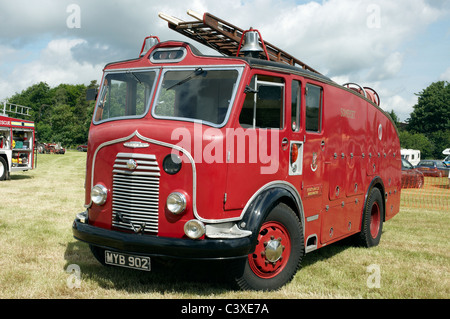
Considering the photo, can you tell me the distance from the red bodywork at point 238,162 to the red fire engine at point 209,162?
0.01 meters

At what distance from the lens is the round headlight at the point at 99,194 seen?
4.98 m

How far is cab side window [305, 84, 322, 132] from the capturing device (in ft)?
18.9

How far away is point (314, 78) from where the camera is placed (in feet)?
19.4

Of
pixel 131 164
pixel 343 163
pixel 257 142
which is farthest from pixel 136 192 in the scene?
pixel 343 163

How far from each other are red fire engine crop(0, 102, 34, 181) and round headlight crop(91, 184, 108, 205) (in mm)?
15391

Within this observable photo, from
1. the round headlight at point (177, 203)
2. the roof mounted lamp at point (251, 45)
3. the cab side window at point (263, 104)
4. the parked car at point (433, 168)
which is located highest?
the roof mounted lamp at point (251, 45)

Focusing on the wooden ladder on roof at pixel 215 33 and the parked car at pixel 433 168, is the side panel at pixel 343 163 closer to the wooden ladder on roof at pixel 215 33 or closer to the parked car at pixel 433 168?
→ the wooden ladder on roof at pixel 215 33

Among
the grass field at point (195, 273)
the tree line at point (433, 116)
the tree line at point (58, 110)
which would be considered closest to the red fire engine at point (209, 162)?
the grass field at point (195, 273)

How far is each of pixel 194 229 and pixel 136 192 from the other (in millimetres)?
733

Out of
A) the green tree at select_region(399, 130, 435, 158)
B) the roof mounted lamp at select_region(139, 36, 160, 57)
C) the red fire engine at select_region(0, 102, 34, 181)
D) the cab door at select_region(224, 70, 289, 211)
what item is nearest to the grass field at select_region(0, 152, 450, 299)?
the cab door at select_region(224, 70, 289, 211)

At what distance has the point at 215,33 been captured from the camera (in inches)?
259

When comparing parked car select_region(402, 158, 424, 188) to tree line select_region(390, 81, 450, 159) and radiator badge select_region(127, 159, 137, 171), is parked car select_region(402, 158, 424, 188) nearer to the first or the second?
radiator badge select_region(127, 159, 137, 171)

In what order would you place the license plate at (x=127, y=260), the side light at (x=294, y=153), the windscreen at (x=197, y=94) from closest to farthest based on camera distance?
the license plate at (x=127, y=260)
the windscreen at (x=197, y=94)
the side light at (x=294, y=153)
